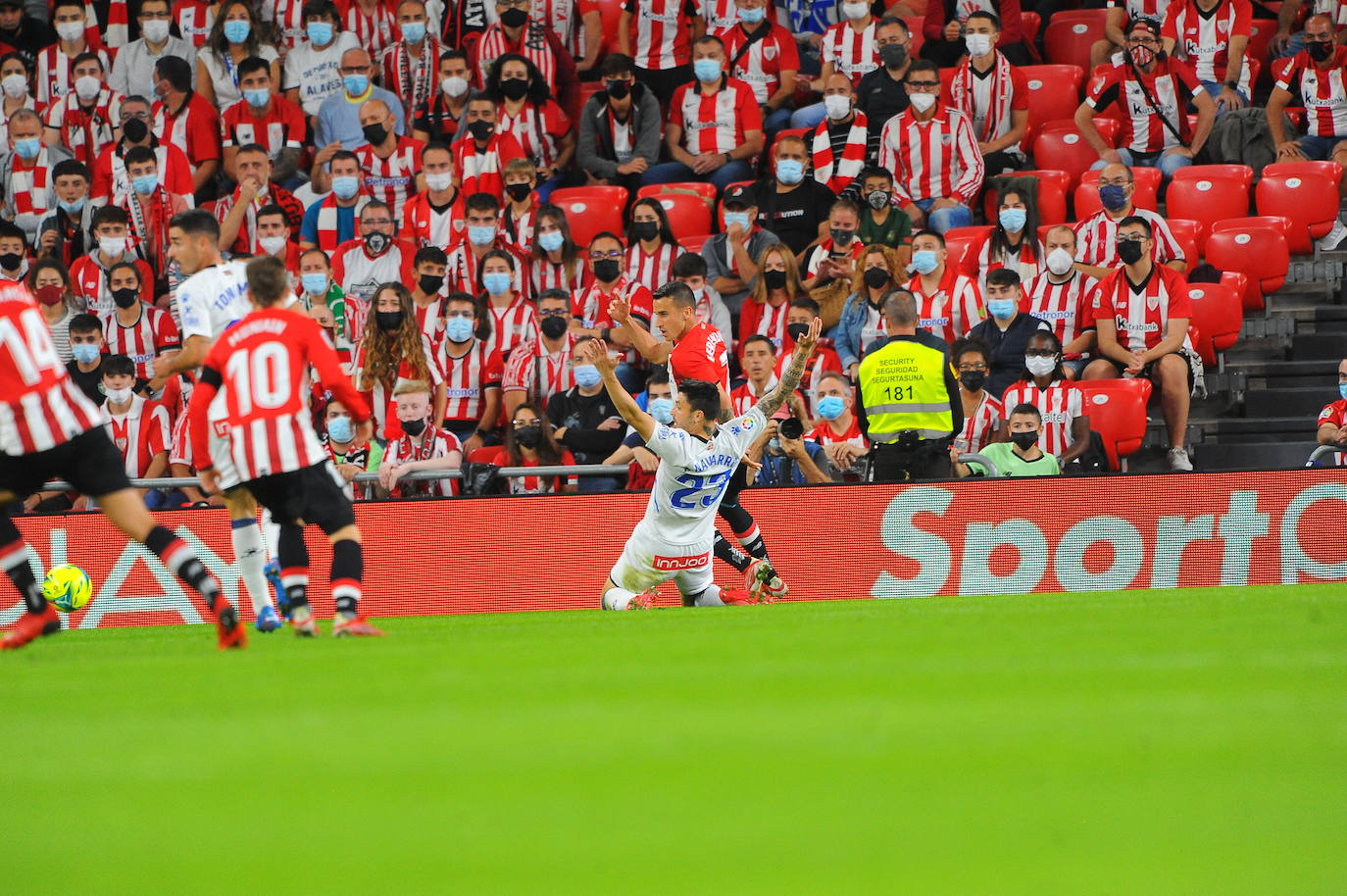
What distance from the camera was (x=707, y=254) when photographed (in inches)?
554

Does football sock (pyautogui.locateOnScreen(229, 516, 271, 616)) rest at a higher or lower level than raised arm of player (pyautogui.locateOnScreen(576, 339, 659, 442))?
lower

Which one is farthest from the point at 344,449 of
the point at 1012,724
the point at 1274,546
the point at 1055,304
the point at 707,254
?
the point at 1012,724

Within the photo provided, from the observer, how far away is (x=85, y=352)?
13.9m

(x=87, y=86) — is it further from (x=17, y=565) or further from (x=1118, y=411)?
(x=1118, y=411)

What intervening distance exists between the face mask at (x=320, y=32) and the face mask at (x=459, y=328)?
4.41 metres

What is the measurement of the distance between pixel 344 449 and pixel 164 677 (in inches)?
295

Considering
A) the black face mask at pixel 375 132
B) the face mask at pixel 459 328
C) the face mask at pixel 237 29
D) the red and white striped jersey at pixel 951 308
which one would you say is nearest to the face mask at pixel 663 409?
the face mask at pixel 459 328

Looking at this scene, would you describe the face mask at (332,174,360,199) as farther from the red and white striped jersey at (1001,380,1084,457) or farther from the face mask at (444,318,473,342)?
the red and white striped jersey at (1001,380,1084,457)

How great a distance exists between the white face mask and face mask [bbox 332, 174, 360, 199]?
633cm

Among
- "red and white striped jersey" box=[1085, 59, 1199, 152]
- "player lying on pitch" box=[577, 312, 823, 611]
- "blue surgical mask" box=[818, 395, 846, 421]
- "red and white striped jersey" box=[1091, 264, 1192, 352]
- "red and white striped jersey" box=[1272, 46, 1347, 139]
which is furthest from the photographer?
"red and white striped jersey" box=[1085, 59, 1199, 152]

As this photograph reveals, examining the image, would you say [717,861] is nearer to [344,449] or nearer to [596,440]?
[596,440]

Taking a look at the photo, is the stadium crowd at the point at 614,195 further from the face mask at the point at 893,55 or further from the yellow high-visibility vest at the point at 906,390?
the yellow high-visibility vest at the point at 906,390

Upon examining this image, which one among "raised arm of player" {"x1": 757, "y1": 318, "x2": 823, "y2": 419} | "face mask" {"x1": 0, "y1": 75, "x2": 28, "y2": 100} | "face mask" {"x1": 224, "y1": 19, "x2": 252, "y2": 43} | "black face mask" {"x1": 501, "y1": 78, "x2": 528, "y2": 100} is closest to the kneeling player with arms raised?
"raised arm of player" {"x1": 757, "y1": 318, "x2": 823, "y2": 419}

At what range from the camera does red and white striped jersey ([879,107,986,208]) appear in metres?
14.1
